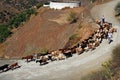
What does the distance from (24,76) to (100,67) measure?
319 inches

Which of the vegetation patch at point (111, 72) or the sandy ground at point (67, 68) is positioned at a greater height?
the vegetation patch at point (111, 72)

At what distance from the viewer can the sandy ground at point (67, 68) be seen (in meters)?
39.1

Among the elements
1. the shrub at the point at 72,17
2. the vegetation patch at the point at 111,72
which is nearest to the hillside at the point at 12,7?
the shrub at the point at 72,17

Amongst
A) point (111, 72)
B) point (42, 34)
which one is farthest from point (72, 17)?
point (111, 72)

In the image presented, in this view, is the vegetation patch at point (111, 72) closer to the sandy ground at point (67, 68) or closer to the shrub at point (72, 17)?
the sandy ground at point (67, 68)

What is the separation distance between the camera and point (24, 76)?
40312mm

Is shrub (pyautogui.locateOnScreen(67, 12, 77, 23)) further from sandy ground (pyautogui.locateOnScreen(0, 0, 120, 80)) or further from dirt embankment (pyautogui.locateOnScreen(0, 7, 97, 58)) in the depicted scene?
sandy ground (pyautogui.locateOnScreen(0, 0, 120, 80))

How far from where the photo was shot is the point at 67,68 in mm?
40938

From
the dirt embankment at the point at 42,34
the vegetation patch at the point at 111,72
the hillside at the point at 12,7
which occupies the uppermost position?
the vegetation patch at the point at 111,72

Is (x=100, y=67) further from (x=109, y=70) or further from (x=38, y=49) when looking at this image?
(x=38, y=49)

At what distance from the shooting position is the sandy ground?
3912 centimetres

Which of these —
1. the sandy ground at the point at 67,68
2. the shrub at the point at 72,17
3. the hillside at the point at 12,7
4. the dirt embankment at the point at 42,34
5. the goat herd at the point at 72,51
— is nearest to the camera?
the sandy ground at the point at 67,68

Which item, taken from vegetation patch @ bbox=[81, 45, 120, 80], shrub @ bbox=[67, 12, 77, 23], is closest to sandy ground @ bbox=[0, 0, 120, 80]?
vegetation patch @ bbox=[81, 45, 120, 80]

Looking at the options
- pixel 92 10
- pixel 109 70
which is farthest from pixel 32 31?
pixel 109 70
